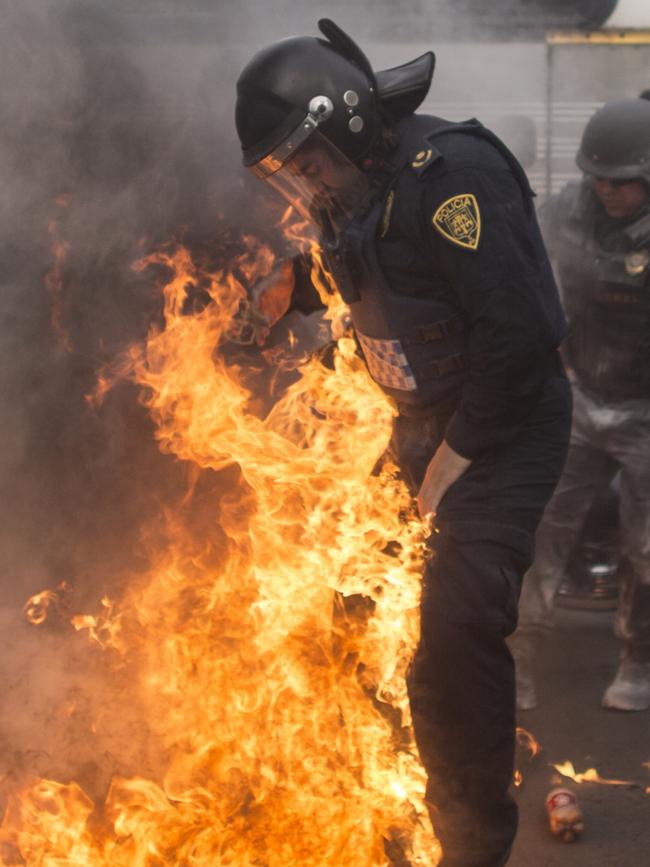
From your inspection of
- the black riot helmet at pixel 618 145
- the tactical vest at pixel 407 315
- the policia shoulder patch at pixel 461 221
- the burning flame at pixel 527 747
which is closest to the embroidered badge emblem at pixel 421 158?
the tactical vest at pixel 407 315

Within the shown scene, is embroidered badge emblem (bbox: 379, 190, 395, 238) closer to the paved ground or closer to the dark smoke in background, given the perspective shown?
the paved ground

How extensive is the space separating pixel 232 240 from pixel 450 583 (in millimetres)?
2663

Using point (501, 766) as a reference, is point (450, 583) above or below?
above

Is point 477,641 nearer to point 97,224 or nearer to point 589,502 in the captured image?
point 589,502

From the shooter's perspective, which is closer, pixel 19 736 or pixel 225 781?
pixel 225 781

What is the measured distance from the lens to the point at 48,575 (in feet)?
16.1

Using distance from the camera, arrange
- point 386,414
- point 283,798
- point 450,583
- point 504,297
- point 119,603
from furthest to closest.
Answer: point 119,603
point 386,414
point 283,798
point 450,583
point 504,297

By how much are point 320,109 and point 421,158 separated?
0.31 meters

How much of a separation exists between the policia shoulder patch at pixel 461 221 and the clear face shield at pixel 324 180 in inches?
11.7

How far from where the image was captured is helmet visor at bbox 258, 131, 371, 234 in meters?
2.94

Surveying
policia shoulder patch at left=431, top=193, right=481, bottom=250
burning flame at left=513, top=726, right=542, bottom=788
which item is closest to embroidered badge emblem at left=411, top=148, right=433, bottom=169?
policia shoulder patch at left=431, top=193, right=481, bottom=250

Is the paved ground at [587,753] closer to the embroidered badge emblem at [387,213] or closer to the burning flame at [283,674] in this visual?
the burning flame at [283,674]

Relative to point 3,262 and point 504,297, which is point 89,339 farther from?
point 504,297

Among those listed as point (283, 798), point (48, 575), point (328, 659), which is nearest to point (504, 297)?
point (328, 659)
